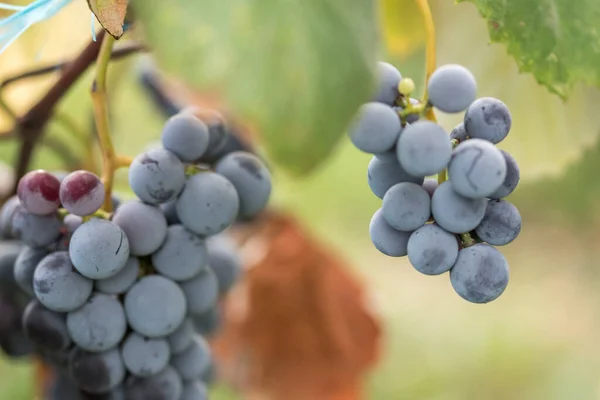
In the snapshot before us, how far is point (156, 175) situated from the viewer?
28 centimetres

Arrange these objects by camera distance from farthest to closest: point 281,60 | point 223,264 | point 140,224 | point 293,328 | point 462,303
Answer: point 462,303 → point 293,328 → point 223,264 → point 140,224 → point 281,60

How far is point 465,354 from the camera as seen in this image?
0.87 m

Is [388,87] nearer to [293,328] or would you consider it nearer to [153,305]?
[153,305]

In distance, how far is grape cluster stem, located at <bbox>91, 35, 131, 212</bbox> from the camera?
28 cm

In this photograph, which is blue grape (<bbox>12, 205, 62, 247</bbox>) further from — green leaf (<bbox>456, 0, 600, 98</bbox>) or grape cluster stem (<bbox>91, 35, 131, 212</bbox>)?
green leaf (<bbox>456, 0, 600, 98</bbox>)

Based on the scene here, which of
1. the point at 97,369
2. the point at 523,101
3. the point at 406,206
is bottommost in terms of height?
the point at 97,369

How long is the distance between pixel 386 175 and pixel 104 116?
0.13 metres

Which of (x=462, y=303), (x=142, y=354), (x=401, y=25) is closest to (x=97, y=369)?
(x=142, y=354)

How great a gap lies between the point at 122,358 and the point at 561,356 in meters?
0.68

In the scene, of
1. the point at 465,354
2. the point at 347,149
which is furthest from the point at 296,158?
the point at 465,354

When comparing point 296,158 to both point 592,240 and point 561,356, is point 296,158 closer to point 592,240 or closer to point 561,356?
point 592,240

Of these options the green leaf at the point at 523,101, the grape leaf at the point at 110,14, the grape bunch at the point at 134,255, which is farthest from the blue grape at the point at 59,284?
the green leaf at the point at 523,101

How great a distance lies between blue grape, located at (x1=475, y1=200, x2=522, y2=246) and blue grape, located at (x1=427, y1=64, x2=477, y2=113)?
4 cm

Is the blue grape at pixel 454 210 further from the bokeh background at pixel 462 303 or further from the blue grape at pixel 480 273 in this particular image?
the bokeh background at pixel 462 303
